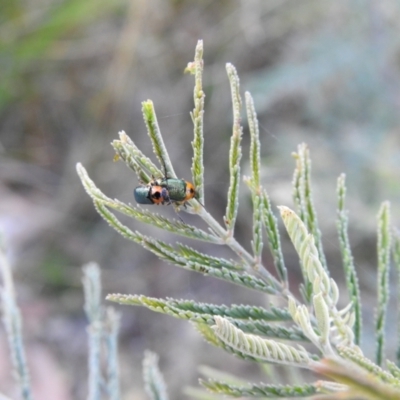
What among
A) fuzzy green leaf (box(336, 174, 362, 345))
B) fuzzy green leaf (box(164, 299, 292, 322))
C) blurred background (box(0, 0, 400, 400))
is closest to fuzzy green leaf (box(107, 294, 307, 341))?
fuzzy green leaf (box(164, 299, 292, 322))

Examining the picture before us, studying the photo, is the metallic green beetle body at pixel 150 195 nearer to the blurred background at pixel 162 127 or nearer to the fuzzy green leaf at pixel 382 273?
the fuzzy green leaf at pixel 382 273

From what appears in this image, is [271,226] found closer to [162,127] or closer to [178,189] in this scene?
[178,189]

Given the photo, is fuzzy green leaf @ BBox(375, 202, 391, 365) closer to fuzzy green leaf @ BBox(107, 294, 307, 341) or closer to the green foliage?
the green foliage

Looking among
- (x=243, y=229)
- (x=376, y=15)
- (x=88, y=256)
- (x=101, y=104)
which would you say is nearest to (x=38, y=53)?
(x=101, y=104)

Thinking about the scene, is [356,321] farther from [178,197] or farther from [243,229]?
[243,229]

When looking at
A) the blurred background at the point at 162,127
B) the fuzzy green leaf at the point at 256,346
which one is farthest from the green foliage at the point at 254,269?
the blurred background at the point at 162,127

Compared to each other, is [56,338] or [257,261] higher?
[56,338]
